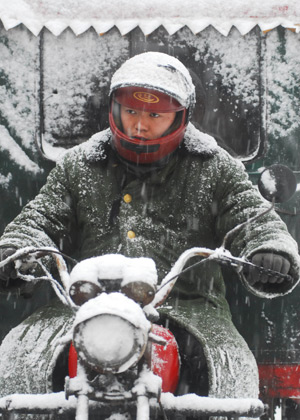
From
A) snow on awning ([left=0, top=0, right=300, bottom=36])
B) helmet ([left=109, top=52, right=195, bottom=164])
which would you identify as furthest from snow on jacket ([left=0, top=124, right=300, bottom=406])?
snow on awning ([left=0, top=0, right=300, bottom=36])

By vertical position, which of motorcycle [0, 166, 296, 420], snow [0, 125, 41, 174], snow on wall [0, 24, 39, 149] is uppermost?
snow on wall [0, 24, 39, 149]

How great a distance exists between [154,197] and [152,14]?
1.14 m

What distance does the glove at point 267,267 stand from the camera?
8.42ft

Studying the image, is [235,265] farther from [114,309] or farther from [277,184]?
[277,184]

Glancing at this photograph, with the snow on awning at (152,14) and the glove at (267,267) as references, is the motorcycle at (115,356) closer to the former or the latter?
the glove at (267,267)

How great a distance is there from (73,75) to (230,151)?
39.4 inches

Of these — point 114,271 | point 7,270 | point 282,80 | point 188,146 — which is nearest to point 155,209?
point 188,146

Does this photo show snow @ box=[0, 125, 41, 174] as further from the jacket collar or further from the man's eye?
the man's eye

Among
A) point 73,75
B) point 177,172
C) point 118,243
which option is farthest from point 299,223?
point 73,75

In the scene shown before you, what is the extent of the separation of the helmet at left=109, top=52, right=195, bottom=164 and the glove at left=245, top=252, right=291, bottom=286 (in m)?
0.85

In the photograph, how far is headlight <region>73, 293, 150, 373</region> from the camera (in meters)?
1.95

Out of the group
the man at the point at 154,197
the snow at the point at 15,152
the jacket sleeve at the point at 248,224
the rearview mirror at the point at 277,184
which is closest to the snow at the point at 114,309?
the jacket sleeve at the point at 248,224

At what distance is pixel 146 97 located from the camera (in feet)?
11.0

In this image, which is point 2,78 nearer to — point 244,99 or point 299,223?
point 244,99
